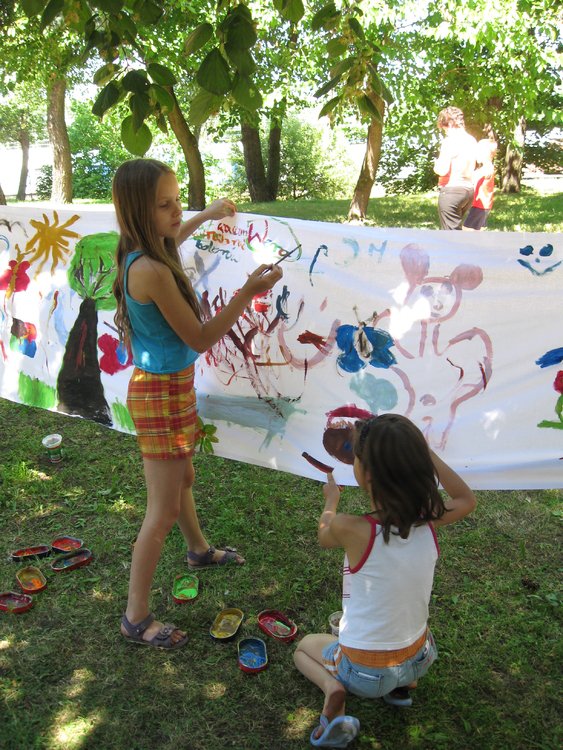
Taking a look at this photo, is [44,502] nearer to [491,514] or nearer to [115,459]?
[115,459]

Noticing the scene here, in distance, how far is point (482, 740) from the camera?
2090 millimetres

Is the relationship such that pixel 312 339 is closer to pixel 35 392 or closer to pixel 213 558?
pixel 213 558

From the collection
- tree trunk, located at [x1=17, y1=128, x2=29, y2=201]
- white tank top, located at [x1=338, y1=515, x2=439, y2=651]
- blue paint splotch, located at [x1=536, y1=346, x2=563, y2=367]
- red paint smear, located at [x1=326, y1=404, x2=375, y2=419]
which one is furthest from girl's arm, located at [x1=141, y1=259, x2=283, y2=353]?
tree trunk, located at [x1=17, y1=128, x2=29, y2=201]

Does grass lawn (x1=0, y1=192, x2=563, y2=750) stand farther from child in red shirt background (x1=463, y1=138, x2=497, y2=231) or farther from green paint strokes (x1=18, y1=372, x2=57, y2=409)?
child in red shirt background (x1=463, y1=138, x2=497, y2=231)

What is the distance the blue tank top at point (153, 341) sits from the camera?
2.29 metres

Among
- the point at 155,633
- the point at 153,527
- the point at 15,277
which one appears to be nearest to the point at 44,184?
the point at 15,277

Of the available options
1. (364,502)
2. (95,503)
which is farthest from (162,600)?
(364,502)

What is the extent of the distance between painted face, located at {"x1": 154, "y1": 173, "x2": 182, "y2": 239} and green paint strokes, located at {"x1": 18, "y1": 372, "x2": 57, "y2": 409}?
86.0 inches

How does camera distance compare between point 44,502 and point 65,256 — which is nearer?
point 44,502

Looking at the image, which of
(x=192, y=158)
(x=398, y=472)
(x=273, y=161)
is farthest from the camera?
(x=273, y=161)

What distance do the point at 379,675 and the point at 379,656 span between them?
68 millimetres

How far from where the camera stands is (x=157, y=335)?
234cm

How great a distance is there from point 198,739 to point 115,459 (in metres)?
2.20

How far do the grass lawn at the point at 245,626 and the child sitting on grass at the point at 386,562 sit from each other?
0.63 feet
